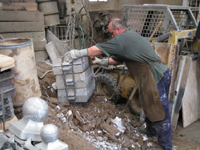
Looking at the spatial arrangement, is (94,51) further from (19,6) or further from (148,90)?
(19,6)

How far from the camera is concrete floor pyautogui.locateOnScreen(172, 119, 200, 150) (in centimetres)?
368

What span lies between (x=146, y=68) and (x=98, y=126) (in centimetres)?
→ 146

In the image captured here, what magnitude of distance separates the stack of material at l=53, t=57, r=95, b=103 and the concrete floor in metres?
2.10

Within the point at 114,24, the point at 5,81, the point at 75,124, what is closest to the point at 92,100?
the point at 75,124

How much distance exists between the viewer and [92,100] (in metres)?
4.31

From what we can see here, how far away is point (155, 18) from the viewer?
14.0 feet

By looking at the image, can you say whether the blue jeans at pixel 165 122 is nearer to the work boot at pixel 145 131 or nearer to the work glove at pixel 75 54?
the work boot at pixel 145 131

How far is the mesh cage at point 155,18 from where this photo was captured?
4.15 m

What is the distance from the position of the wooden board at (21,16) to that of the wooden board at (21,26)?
0.33 feet

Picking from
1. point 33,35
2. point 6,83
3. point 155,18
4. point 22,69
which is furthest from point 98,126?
point 33,35

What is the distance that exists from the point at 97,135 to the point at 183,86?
7.07 ft

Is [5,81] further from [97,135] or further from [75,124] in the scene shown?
[97,135]

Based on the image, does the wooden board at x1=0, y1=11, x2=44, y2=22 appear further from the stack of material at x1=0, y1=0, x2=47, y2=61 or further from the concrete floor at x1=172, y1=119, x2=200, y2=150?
the concrete floor at x1=172, y1=119, x2=200, y2=150

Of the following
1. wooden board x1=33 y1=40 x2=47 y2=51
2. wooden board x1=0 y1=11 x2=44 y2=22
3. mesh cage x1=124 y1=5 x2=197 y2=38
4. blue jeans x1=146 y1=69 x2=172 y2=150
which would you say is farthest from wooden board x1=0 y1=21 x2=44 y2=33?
blue jeans x1=146 y1=69 x2=172 y2=150
